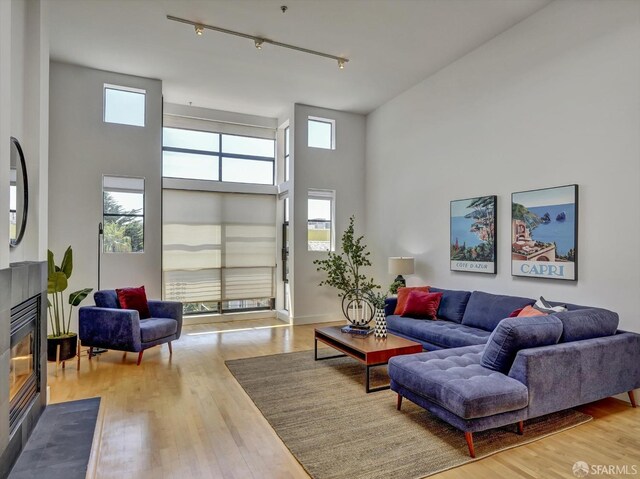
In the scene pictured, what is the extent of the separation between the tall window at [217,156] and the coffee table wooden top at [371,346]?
4.08 meters

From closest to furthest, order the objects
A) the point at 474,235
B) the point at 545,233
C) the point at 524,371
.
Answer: the point at 524,371 → the point at 545,233 → the point at 474,235

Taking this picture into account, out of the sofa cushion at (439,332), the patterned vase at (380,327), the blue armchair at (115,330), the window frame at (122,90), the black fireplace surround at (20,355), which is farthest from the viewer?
the window frame at (122,90)

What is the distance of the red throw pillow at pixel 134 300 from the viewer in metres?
4.65

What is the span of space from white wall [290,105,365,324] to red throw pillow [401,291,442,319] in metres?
2.27

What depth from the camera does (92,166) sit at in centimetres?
536

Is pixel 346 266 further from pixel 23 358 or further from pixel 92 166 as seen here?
pixel 23 358

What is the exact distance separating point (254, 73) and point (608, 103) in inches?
171

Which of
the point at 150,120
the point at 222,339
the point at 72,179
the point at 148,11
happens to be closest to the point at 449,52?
the point at 148,11

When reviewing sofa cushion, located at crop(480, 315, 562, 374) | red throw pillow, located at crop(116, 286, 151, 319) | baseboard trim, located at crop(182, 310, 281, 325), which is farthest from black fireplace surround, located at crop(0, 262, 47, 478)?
baseboard trim, located at crop(182, 310, 281, 325)

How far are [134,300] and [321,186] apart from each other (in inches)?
145

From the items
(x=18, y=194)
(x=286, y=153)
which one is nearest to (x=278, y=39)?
(x=286, y=153)

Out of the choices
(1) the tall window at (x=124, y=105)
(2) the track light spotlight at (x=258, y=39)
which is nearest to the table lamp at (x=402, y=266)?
(2) the track light spotlight at (x=258, y=39)

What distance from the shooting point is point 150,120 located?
5668mm

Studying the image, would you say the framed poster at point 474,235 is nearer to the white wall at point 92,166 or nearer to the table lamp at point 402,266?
the table lamp at point 402,266
